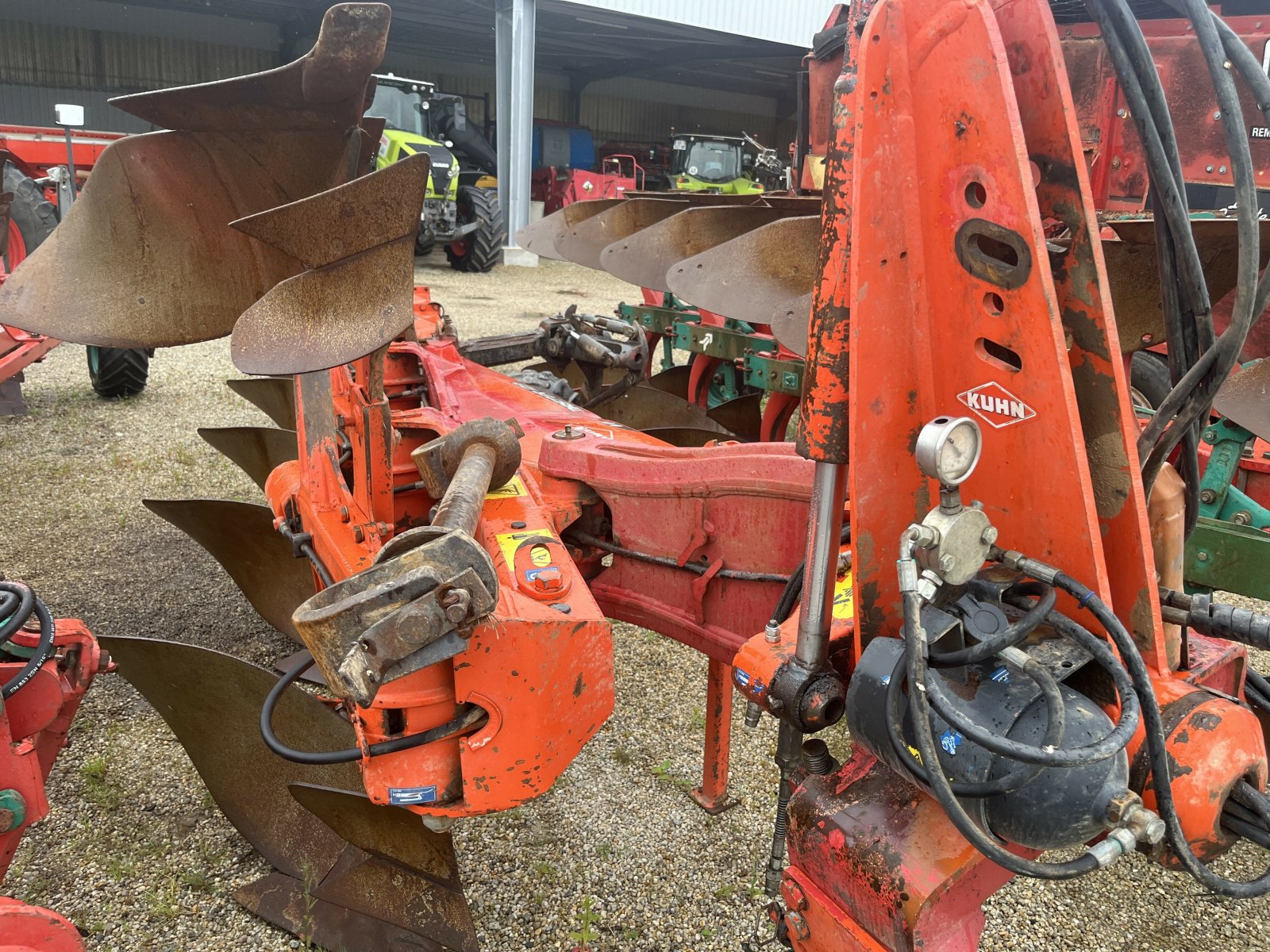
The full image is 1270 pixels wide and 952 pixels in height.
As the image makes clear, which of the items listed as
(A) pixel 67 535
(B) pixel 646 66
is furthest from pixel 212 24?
(A) pixel 67 535

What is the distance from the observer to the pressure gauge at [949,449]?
1040 mm

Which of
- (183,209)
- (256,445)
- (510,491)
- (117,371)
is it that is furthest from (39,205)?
(510,491)

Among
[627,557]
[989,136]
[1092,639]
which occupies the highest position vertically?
[989,136]

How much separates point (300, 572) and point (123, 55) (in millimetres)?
22954

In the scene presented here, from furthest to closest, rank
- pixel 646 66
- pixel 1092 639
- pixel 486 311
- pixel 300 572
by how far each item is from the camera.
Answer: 1. pixel 646 66
2. pixel 486 311
3. pixel 300 572
4. pixel 1092 639

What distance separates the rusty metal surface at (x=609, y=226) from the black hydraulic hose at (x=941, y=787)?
4101 millimetres

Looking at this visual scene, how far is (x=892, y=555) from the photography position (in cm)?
131

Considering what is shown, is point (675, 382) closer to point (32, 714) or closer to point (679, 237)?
point (679, 237)

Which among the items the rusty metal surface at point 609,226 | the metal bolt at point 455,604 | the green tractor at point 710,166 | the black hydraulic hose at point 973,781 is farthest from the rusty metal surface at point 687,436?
the green tractor at point 710,166

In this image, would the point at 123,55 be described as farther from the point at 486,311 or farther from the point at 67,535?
the point at 67,535

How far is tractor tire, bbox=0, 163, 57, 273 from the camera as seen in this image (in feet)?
19.0

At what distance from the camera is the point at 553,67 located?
85.8 feet

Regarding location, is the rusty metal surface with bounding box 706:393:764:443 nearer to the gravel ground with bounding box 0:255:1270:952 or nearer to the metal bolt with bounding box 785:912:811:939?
the gravel ground with bounding box 0:255:1270:952

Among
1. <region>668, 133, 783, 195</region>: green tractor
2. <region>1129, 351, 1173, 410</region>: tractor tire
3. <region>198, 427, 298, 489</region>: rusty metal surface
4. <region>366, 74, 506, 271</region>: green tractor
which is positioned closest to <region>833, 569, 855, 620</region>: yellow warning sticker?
<region>198, 427, 298, 489</region>: rusty metal surface
